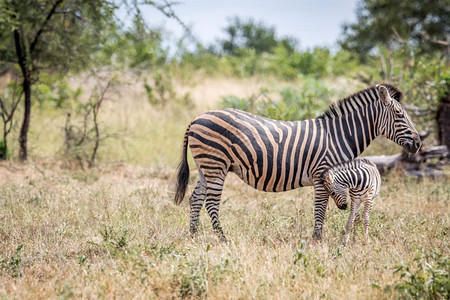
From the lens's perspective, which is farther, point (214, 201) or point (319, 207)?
point (214, 201)

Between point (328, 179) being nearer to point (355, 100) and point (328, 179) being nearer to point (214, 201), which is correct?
point (355, 100)

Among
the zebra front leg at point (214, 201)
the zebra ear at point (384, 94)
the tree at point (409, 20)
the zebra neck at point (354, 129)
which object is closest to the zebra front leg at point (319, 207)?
the zebra neck at point (354, 129)

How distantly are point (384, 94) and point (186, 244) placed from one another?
10.7 ft

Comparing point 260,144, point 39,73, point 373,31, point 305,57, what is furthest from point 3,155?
point 373,31

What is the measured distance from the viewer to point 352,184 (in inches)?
262

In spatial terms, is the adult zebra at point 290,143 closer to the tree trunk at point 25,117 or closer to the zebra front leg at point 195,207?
the zebra front leg at point 195,207

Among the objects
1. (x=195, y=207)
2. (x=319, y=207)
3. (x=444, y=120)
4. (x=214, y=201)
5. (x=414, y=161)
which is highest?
(x=444, y=120)

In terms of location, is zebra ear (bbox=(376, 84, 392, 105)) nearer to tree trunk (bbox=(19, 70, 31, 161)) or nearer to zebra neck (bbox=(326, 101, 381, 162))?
zebra neck (bbox=(326, 101, 381, 162))

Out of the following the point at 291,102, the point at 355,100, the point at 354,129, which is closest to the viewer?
the point at 354,129

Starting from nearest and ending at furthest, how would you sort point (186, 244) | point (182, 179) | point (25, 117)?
point (186, 244) → point (182, 179) → point (25, 117)

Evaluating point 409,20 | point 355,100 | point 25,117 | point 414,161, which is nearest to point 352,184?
point 355,100

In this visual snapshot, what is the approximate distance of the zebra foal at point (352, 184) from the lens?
21.9 feet

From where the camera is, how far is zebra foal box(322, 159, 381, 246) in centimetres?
666

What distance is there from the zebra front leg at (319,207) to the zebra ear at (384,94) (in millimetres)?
1420
